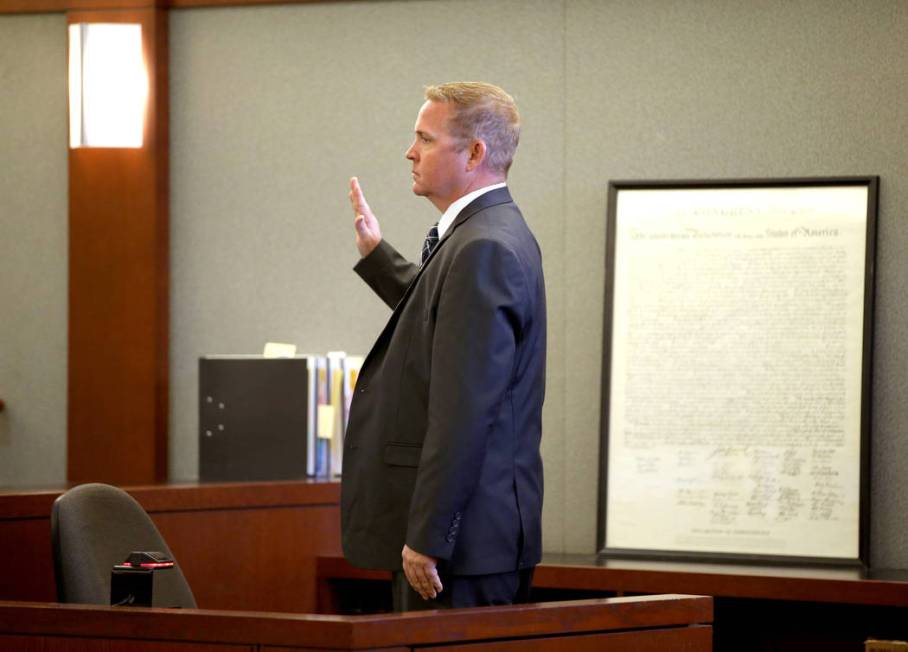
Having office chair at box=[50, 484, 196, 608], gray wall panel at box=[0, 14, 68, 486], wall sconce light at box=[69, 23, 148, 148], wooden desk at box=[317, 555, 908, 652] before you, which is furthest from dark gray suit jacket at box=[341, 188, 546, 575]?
gray wall panel at box=[0, 14, 68, 486]

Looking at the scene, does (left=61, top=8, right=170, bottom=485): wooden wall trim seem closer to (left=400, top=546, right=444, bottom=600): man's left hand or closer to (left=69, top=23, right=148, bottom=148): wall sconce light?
(left=69, top=23, right=148, bottom=148): wall sconce light

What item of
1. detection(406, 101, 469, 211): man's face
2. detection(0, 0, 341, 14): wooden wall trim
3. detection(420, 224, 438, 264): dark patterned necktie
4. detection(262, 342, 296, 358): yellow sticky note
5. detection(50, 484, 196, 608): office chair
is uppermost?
detection(0, 0, 341, 14): wooden wall trim

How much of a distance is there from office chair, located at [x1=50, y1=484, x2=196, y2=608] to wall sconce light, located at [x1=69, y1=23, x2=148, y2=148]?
1.86 m

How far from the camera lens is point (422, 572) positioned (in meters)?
2.11

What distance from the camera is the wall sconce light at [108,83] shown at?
4152mm

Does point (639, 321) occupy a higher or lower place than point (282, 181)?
lower

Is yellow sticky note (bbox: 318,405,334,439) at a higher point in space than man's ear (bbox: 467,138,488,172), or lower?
lower

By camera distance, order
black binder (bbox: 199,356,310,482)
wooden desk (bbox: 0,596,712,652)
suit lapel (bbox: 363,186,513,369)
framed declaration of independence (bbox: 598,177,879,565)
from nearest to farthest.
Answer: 1. wooden desk (bbox: 0,596,712,652)
2. suit lapel (bbox: 363,186,513,369)
3. framed declaration of independence (bbox: 598,177,879,565)
4. black binder (bbox: 199,356,310,482)

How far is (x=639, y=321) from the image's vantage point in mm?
3811

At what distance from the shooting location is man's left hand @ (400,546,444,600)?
210cm

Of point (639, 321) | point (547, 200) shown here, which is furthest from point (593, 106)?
point (639, 321)

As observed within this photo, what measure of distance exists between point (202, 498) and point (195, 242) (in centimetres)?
107

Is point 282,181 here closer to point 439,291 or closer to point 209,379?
point 209,379

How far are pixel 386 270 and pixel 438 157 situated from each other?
47 centimetres
